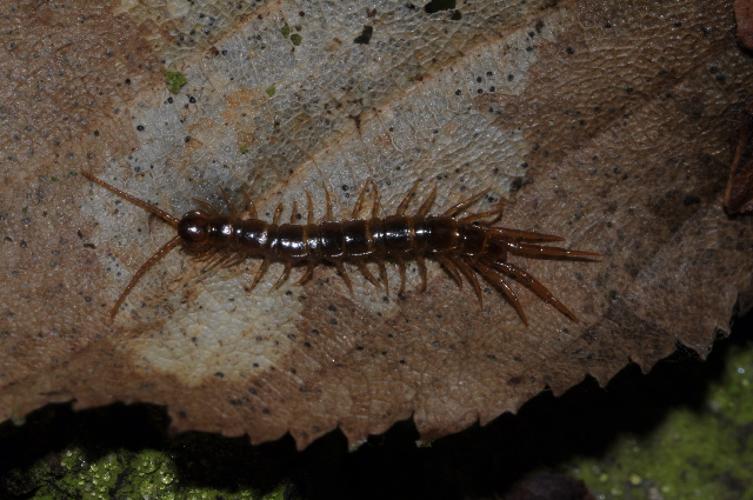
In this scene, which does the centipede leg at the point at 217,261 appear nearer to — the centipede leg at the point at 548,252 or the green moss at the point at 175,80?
the green moss at the point at 175,80

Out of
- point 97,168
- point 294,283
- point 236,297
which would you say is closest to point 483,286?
point 294,283

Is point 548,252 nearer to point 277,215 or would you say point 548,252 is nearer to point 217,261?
point 277,215

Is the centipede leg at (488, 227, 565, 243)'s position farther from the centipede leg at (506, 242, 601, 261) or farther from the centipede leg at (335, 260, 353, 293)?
the centipede leg at (335, 260, 353, 293)

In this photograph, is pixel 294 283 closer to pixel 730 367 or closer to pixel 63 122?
pixel 63 122

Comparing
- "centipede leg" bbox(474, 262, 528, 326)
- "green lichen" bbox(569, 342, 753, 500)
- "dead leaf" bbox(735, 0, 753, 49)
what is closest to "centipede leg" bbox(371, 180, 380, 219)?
"centipede leg" bbox(474, 262, 528, 326)

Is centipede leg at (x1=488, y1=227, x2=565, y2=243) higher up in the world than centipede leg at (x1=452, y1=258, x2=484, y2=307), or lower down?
higher up

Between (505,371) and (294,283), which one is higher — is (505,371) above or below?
below
